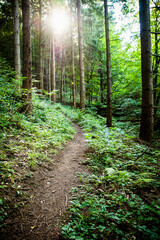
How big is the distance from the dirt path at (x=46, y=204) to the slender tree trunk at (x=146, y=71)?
3.36 m

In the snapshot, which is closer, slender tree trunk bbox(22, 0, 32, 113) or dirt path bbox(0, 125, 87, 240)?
dirt path bbox(0, 125, 87, 240)

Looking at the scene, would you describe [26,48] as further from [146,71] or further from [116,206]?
[116,206]

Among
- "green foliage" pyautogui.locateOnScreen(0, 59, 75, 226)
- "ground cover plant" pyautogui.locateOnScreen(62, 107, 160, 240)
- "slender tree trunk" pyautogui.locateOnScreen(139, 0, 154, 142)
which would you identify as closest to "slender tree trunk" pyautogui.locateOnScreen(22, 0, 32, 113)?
"green foliage" pyautogui.locateOnScreen(0, 59, 75, 226)

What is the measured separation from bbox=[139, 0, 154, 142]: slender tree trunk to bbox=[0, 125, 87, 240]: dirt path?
3356mm

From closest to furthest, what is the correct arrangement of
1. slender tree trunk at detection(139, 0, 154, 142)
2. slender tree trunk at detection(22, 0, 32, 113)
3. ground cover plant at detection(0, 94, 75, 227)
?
1. ground cover plant at detection(0, 94, 75, 227)
2. slender tree trunk at detection(139, 0, 154, 142)
3. slender tree trunk at detection(22, 0, 32, 113)

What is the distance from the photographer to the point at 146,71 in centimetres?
485

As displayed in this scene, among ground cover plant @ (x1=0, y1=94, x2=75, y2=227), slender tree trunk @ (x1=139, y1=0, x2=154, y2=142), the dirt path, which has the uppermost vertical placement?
slender tree trunk @ (x1=139, y1=0, x2=154, y2=142)

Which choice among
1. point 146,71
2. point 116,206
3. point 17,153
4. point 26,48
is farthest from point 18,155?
point 146,71

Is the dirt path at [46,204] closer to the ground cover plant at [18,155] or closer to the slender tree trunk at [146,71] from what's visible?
the ground cover plant at [18,155]

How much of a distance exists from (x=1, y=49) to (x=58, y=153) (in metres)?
20.2

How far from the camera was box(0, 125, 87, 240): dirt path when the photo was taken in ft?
5.28

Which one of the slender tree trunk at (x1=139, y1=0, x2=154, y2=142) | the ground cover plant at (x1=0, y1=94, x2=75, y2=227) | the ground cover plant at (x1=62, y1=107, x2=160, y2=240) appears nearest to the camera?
the ground cover plant at (x1=62, y1=107, x2=160, y2=240)

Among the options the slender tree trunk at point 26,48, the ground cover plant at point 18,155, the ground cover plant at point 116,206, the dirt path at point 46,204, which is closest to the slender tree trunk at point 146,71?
the ground cover plant at point 116,206

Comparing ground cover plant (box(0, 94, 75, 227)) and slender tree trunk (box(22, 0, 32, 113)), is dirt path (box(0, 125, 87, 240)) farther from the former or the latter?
slender tree trunk (box(22, 0, 32, 113))
